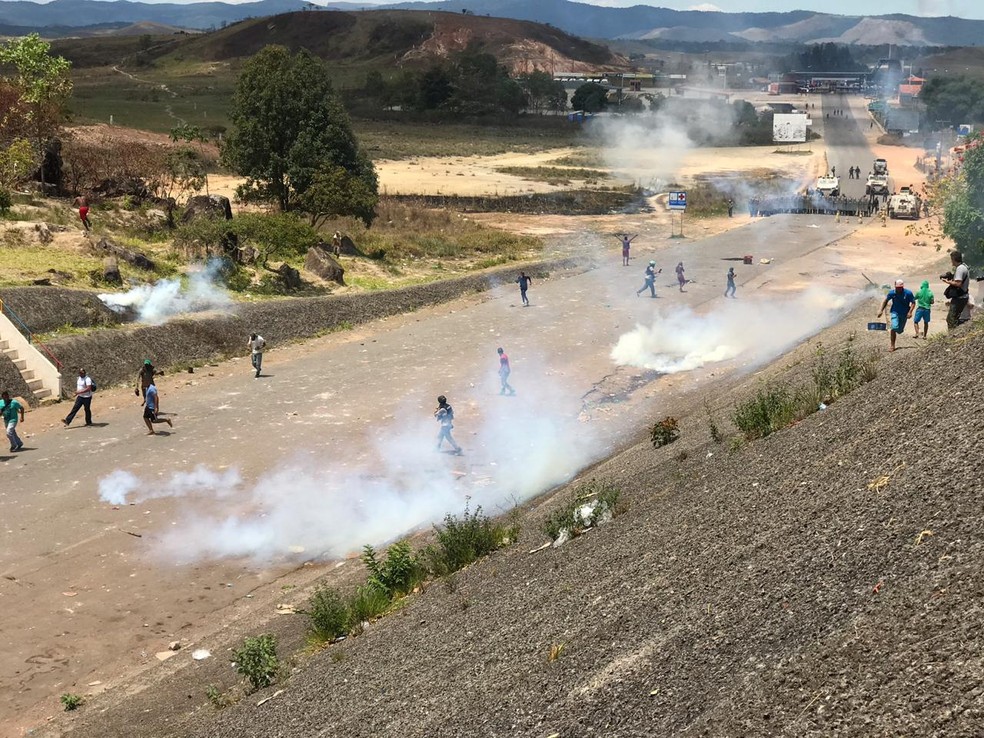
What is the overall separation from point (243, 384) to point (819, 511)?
17084 millimetres

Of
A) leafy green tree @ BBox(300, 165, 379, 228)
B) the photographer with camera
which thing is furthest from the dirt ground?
leafy green tree @ BBox(300, 165, 379, 228)

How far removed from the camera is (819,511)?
392 inches

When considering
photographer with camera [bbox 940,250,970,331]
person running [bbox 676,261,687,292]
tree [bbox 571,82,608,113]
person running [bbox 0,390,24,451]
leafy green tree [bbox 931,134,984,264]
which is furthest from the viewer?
tree [bbox 571,82,608,113]

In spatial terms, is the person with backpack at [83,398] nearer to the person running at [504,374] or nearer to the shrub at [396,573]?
the person running at [504,374]

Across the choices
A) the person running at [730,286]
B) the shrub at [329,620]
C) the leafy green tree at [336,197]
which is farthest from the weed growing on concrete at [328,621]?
the leafy green tree at [336,197]

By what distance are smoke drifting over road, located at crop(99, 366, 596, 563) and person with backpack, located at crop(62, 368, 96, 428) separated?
10.2ft

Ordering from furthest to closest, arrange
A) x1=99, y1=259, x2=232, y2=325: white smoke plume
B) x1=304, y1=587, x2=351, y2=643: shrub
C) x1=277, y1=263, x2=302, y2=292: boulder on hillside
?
x1=277, y1=263, x2=302, y2=292: boulder on hillside
x1=99, y1=259, x2=232, y2=325: white smoke plume
x1=304, y1=587, x2=351, y2=643: shrub

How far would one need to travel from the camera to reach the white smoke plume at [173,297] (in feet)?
86.5

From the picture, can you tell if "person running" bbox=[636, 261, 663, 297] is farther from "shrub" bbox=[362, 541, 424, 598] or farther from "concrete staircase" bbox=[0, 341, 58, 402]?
"shrub" bbox=[362, 541, 424, 598]

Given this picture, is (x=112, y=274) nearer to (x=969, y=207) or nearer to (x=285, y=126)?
(x=285, y=126)

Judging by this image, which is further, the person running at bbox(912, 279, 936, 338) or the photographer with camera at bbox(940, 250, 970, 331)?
the person running at bbox(912, 279, 936, 338)

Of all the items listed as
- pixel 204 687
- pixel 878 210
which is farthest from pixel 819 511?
pixel 878 210

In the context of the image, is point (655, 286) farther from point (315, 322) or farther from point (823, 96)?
point (823, 96)

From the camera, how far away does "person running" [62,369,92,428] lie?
20562 mm
